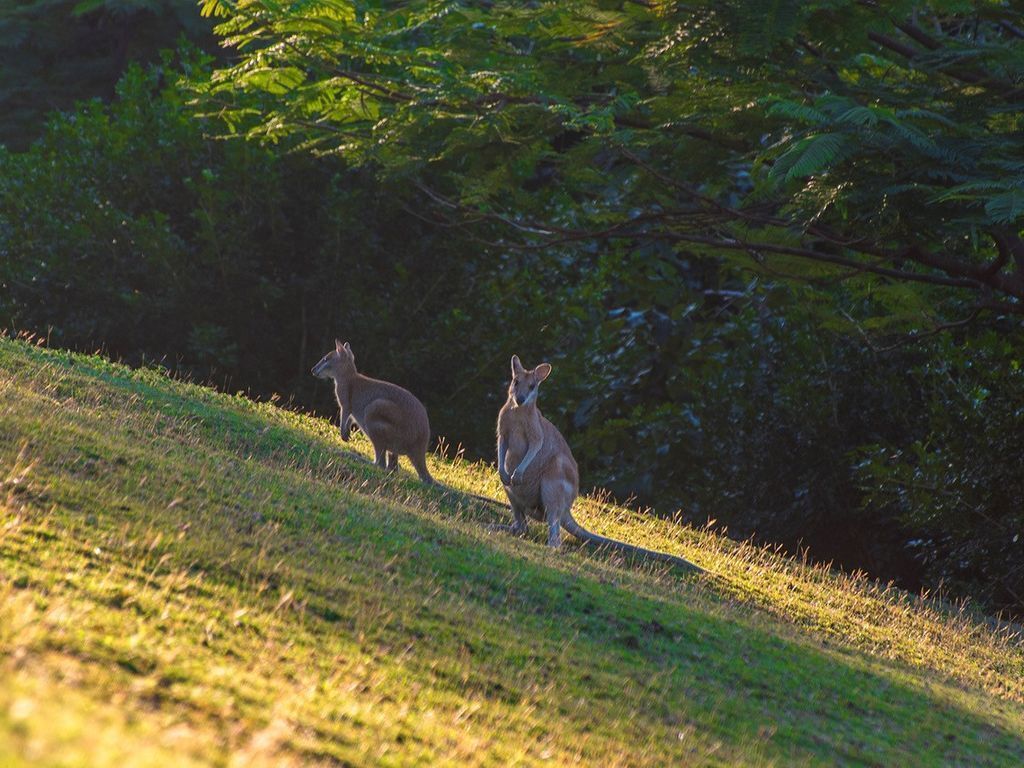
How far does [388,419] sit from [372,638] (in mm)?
6319

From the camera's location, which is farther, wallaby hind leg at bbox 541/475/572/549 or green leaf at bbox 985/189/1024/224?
wallaby hind leg at bbox 541/475/572/549

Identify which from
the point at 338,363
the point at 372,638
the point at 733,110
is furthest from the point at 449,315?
the point at 372,638

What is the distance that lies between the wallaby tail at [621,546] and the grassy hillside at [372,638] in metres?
0.26

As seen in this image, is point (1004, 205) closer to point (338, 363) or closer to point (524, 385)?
point (524, 385)

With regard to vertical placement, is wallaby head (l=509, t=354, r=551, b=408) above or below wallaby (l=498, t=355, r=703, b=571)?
above

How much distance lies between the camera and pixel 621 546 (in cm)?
1205

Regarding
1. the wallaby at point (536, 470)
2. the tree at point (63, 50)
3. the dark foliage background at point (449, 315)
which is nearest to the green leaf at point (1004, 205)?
the wallaby at point (536, 470)

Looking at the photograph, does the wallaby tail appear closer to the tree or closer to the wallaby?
the wallaby

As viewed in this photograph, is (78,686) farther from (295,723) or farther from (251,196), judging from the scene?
(251,196)

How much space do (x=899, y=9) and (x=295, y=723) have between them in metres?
8.27

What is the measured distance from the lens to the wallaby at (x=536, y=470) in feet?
38.9

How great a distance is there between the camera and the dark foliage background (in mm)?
19859

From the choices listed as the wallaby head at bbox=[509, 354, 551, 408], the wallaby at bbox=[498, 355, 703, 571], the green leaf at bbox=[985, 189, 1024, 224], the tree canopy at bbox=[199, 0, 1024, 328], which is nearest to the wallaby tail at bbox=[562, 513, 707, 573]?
the wallaby at bbox=[498, 355, 703, 571]

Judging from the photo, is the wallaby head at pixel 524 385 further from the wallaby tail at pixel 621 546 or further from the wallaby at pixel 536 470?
the wallaby tail at pixel 621 546
